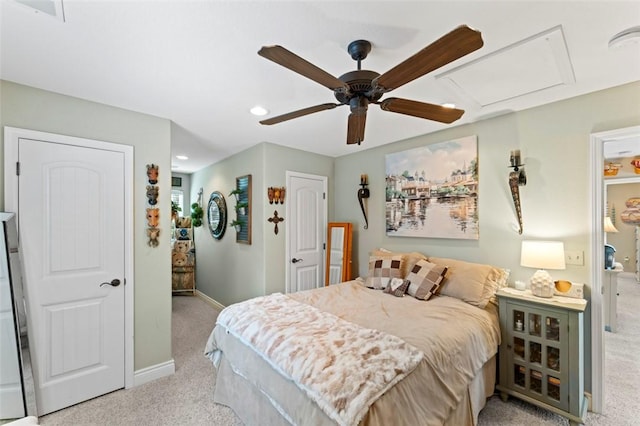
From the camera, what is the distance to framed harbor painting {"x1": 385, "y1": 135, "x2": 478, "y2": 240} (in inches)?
114

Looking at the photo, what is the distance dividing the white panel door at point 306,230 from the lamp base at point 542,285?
8.57ft

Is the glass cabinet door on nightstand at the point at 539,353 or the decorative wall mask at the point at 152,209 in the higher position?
the decorative wall mask at the point at 152,209

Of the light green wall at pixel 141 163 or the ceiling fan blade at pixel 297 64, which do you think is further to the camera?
the light green wall at pixel 141 163

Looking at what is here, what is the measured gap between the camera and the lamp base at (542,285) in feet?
7.18

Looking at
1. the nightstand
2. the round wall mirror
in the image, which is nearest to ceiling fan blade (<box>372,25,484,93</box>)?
the nightstand

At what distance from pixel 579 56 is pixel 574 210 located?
122 cm

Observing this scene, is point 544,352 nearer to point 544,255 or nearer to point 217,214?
point 544,255

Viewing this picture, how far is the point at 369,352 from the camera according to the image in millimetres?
1549

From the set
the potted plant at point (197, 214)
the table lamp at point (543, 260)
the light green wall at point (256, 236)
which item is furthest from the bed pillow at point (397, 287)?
the potted plant at point (197, 214)

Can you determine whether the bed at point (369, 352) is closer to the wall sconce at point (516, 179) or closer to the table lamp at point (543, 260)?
the table lamp at point (543, 260)

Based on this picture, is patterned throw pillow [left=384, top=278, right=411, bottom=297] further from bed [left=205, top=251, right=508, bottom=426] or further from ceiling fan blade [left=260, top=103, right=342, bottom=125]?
ceiling fan blade [left=260, top=103, right=342, bottom=125]

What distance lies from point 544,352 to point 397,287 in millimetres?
1188

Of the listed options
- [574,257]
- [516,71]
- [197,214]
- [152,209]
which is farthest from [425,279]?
[197,214]

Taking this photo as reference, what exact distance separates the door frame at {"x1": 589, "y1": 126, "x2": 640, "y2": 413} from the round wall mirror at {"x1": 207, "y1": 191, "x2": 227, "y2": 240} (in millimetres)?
4400
